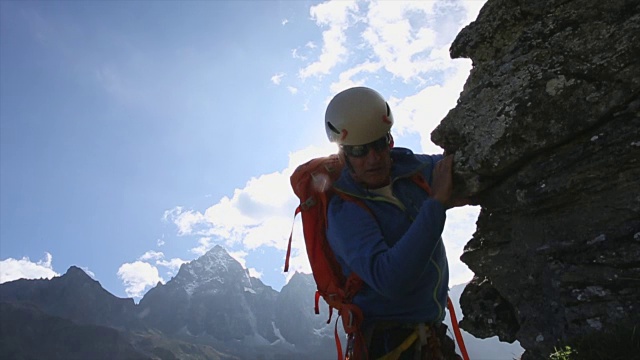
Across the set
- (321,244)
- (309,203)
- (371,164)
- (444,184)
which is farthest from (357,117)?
(321,244)

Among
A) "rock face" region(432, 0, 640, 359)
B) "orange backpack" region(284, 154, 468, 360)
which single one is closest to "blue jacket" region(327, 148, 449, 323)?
"orange backpack" region(284, 154, 468, 360)

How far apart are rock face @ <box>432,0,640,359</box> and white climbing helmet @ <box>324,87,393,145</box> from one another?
127 centimetres

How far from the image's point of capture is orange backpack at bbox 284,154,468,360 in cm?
625

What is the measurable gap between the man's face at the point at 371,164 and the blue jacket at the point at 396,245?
0.15 metres

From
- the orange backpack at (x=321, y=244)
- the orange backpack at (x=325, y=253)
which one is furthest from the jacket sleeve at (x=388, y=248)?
the orange backpack at (x=321, y=244)

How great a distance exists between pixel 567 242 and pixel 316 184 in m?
3.94

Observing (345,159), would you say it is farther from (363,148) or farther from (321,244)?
(321,244)

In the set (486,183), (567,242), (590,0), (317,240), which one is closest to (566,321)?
(567,242)

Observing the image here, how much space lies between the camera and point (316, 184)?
22.6 ft

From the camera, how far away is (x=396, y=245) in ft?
17.2

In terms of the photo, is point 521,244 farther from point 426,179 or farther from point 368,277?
point 368,277

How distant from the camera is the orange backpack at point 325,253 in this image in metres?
6.25

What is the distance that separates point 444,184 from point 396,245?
56.2 inches

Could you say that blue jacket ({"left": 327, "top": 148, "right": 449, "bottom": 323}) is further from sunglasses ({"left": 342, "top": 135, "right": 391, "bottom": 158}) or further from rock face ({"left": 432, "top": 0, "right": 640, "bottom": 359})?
rock face ({"left": 432, "top": 0, "right": 640, "bottom": 359})
